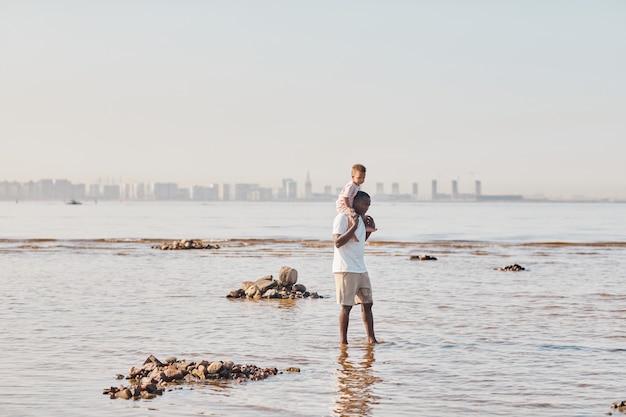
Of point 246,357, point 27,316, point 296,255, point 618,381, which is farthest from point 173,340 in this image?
point 296,255

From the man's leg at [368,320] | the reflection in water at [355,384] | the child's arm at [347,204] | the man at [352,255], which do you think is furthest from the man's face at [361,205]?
the reflection in water at [355,384]

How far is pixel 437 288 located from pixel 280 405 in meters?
15.9

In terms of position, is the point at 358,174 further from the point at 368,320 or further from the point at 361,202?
the point at 368,320

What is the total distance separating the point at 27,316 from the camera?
59.5ft

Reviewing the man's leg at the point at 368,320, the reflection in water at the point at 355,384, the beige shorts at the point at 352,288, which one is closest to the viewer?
the reflection in water at the point at 355,384

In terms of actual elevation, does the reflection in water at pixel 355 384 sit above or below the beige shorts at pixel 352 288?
below

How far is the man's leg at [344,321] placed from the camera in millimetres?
14016

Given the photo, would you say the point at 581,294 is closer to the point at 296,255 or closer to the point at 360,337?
the point at 360,337

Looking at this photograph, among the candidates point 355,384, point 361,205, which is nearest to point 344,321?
point 361,205

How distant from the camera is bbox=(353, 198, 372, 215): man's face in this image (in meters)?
13.4

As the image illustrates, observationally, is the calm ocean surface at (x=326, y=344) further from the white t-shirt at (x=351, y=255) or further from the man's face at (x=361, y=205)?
the man's face at (x=361, y=205)

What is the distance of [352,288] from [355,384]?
264 centimetres

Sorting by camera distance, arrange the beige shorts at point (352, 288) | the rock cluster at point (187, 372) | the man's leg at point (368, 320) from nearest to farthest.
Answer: the rock cluster at point (187, 372)
the beige shorts at point (352, 288)
the man's leg at point (368, 320)

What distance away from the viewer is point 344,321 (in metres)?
14.2
